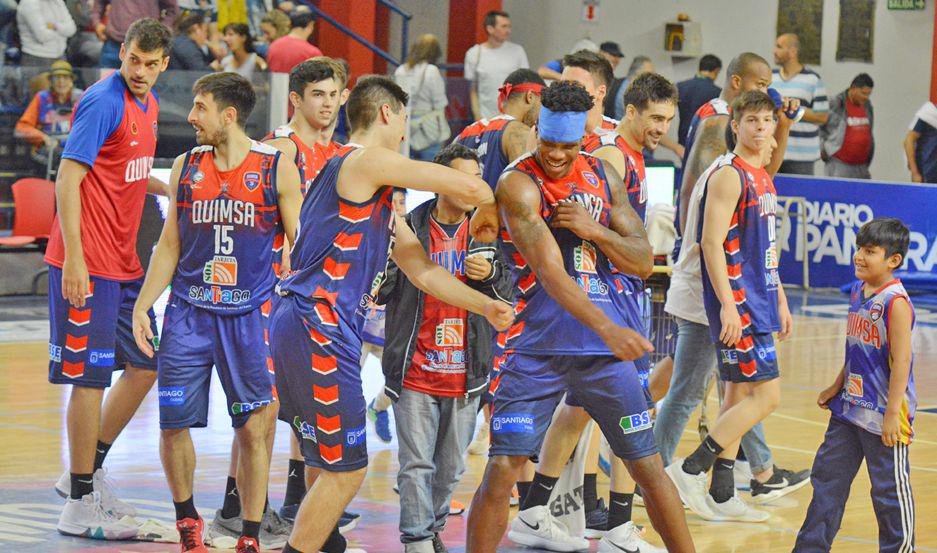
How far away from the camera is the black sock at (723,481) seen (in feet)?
25.3

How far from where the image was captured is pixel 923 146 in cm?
Result: 1808

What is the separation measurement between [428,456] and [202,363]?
1.03 metres

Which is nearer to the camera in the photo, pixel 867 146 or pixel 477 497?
pixel 477 497

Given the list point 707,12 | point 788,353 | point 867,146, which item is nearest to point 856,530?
point 788,353

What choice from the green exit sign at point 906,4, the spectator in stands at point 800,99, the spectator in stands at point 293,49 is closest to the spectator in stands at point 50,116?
the spectator in stands at point 293,49

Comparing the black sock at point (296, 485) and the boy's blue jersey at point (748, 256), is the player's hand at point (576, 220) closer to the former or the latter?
the boy's blue jersey at point (748, 256)

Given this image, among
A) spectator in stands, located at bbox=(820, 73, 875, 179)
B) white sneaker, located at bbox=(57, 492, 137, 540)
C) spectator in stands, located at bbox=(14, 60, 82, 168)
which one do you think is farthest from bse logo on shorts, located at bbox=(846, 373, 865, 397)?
spectator in stands, located at bbox=(820, 73, 875, 179)

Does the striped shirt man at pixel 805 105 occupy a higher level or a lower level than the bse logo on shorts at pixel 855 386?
higher

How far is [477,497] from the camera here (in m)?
5.76

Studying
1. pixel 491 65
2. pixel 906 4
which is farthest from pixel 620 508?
pixel 906 4

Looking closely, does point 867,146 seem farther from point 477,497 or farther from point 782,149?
point 477,497

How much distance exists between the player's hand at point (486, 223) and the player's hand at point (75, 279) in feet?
6.72

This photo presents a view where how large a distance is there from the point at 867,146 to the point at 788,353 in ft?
24.9

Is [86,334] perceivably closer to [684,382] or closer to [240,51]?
[684,382]
